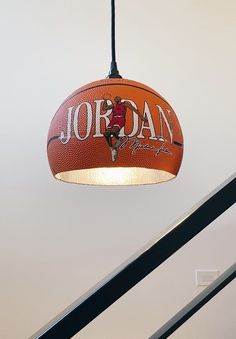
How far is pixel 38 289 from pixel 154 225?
0.79m

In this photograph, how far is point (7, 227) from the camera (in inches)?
94.3

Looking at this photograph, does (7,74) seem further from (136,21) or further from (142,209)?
(142,209)

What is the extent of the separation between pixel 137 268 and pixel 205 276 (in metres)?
2.05

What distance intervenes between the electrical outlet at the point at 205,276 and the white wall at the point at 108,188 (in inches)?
1.6

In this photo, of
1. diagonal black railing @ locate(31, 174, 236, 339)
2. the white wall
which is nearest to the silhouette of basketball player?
diagonal black railing @ locate(31, 174, 236, 339)

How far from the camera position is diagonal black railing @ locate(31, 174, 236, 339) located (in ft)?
1.50

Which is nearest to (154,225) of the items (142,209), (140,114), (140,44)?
(142,209)

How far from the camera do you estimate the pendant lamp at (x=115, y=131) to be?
96 cm

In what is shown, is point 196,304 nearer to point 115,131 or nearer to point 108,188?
point 115,131

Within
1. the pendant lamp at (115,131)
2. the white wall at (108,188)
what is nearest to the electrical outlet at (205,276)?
the white wall at (108,188)

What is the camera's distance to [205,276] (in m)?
2.39
